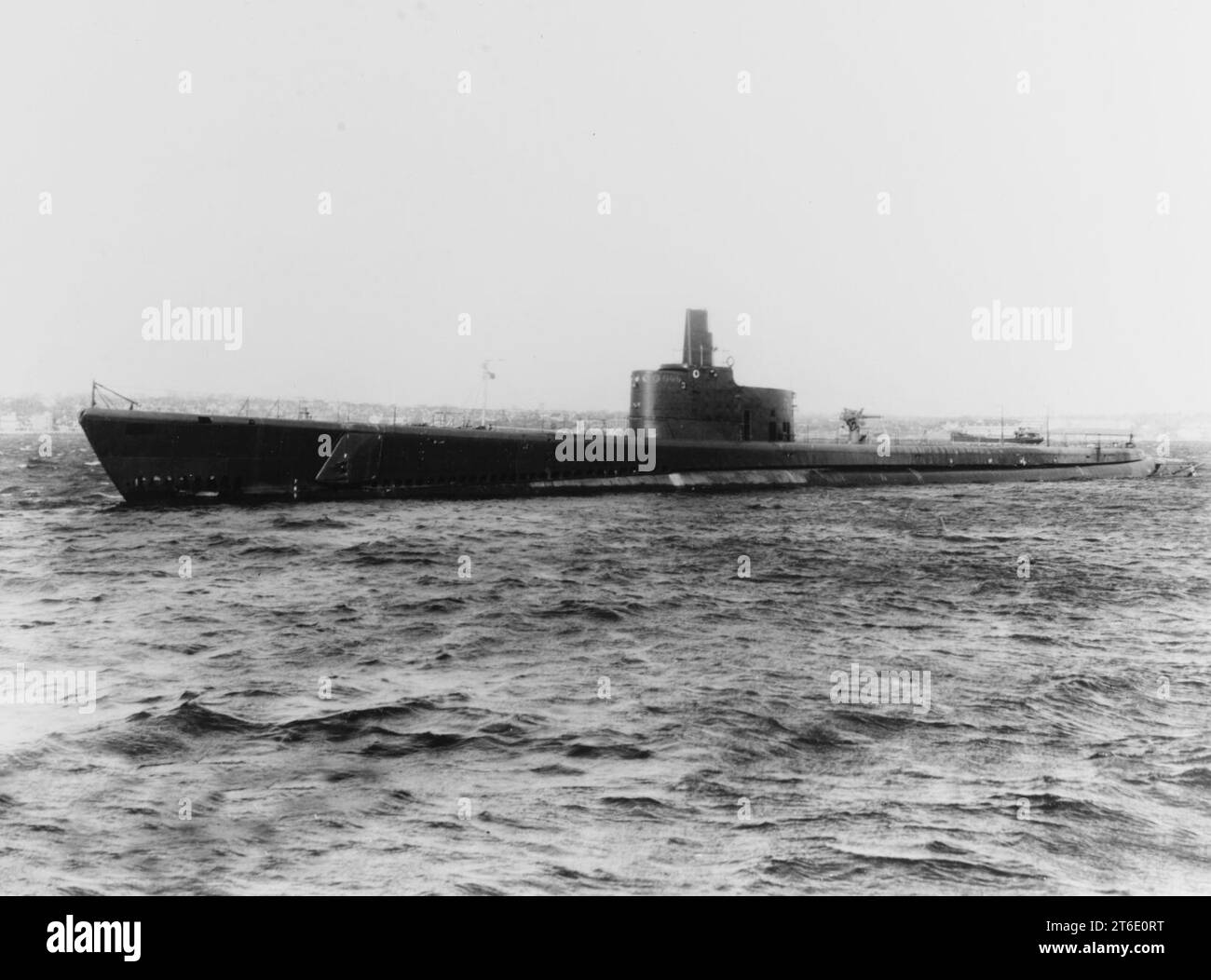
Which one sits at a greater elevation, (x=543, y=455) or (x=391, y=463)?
(x=543, y=455)

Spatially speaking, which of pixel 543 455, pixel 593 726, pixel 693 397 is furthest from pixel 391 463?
pixel 593 726

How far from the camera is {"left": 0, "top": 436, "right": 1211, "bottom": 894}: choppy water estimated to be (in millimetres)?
6863

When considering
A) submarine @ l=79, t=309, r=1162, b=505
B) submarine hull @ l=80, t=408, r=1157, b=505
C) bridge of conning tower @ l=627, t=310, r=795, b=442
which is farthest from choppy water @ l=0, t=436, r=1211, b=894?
bridge of conning tower @ l=627, t=310, r=795, b=442

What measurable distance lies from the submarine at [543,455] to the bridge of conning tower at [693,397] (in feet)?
0.15

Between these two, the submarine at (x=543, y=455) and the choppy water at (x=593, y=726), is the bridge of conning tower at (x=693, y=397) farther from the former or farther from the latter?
the choppy water at (x=593, y=726)

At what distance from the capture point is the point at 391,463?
32.2 m

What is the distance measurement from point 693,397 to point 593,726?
30.1 meters

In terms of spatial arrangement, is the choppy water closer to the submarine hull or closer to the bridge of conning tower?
the submarine hull

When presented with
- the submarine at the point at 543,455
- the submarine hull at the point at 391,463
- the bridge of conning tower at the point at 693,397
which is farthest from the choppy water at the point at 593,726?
the bridge of conning tower at the point at 693,397

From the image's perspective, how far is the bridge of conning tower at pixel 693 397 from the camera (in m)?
39.3

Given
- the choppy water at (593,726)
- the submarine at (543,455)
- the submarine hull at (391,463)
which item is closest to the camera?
the choppy water at (593,726)

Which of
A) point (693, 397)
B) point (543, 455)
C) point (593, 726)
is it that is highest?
point (693, 397)

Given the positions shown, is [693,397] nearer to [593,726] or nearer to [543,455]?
[543,455]

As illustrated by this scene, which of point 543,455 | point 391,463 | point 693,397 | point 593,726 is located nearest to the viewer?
point 593,726
